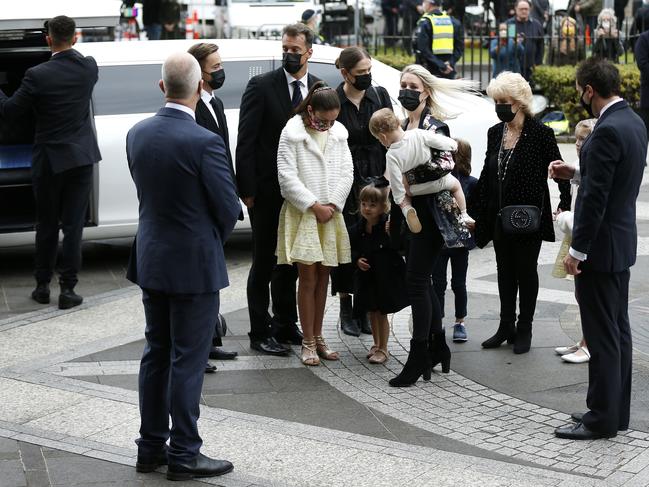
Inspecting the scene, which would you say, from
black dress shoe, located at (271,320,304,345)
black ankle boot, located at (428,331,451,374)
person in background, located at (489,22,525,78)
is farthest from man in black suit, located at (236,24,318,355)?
person in background, located at (489,22,525,78)

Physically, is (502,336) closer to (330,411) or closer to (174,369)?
(330,411)

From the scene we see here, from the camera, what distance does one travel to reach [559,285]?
9078 millimetres

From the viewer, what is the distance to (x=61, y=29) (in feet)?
27.9

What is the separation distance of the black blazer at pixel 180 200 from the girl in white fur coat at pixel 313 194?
170 centimetres

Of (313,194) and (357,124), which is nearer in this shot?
(313,194)

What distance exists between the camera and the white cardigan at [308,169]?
6.99m

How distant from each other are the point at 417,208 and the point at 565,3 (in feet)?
75.9

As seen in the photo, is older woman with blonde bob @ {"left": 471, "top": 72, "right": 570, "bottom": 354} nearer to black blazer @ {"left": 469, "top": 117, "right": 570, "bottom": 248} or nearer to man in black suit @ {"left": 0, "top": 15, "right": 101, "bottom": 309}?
black blazer @ {"left": 469, "top": 117, "right": 570, "bottom": 248}

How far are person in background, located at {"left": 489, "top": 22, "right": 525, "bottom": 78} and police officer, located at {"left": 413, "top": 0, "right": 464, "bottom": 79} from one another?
2.69ft

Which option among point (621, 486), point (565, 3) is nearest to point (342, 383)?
point (621, 486)

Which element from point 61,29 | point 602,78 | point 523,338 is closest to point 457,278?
point 523,338

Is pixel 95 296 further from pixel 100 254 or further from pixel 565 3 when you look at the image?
pixel 565 3

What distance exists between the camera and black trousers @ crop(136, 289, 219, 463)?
5.31m

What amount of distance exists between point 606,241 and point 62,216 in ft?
14.6
